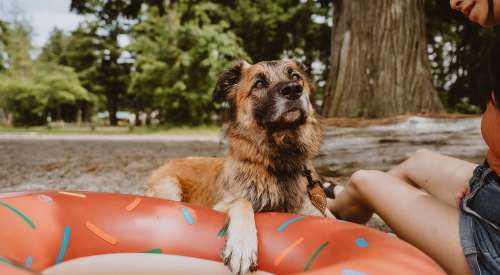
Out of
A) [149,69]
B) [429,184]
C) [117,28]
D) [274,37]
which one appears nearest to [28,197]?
[429,184]

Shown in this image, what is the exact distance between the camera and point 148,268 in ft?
6.44

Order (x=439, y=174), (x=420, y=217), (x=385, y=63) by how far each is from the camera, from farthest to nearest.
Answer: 1. (x=385, y=63)
2. (x=439, y=174)
3. (x=420, y=217)

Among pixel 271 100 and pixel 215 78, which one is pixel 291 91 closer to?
pixel 271 100

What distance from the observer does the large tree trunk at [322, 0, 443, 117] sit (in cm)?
548

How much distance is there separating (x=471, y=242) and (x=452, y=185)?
Answer: 54cm

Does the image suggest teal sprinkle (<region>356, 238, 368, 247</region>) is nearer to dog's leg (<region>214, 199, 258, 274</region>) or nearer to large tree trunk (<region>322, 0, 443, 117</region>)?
dog's leg (<region>214, 199, 258, 274</region>)

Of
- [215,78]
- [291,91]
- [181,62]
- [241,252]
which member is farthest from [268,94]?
[181,62]

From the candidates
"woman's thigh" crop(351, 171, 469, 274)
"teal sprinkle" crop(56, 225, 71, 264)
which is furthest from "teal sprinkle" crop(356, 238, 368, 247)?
"teal sprinkle" crop(56, 225, 71, 264)

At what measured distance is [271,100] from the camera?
2969 millimetres

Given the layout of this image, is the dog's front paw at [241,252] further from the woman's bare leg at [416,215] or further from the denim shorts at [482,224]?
the denim shorts at [482,224]

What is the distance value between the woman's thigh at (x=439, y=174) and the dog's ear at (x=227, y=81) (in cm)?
157

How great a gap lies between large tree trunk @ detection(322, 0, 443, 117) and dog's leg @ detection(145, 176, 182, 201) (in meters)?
3.13

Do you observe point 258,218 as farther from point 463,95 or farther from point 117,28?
point 117,28

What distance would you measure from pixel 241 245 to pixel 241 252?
0.11ft
